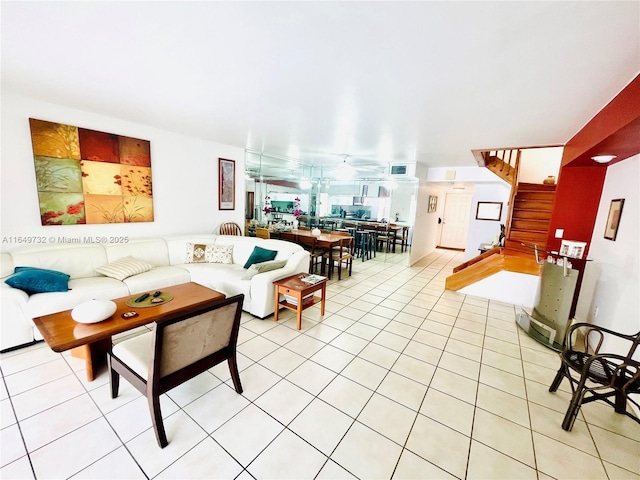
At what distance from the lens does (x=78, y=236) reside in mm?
3311

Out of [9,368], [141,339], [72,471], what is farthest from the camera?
[9,368]

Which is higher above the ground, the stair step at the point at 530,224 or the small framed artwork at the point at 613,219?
the small framed artwork at the point at 613,219

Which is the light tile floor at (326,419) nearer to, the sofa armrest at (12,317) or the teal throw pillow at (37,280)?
the sofa armrest at (12,317)

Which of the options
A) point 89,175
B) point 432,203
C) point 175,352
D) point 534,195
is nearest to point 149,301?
point 175,352

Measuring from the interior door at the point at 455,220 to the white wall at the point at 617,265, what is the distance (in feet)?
18.2

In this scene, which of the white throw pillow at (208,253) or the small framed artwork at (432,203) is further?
the small framed artwork at (432,203)

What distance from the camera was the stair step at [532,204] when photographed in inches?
195

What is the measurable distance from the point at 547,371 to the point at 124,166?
5.54 metres

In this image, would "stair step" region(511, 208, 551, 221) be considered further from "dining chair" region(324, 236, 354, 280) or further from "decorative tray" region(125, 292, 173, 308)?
"decorative tray" region(125, 292, 173, 308)

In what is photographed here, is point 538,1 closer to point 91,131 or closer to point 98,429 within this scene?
point 98,429

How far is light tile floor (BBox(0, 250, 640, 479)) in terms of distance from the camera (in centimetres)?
145

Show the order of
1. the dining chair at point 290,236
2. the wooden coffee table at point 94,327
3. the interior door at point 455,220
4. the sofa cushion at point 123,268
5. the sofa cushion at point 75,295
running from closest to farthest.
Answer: the wooden coffee table at point 94,327
the sofa cushion at point 75,295
the sofa cushion at point 123,268
the dining chair at point 290,236
the interior door at point 455,220

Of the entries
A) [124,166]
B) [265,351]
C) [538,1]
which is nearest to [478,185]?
[538,1]

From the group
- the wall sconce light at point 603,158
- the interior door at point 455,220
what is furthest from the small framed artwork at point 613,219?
the interior door at point 455,220
